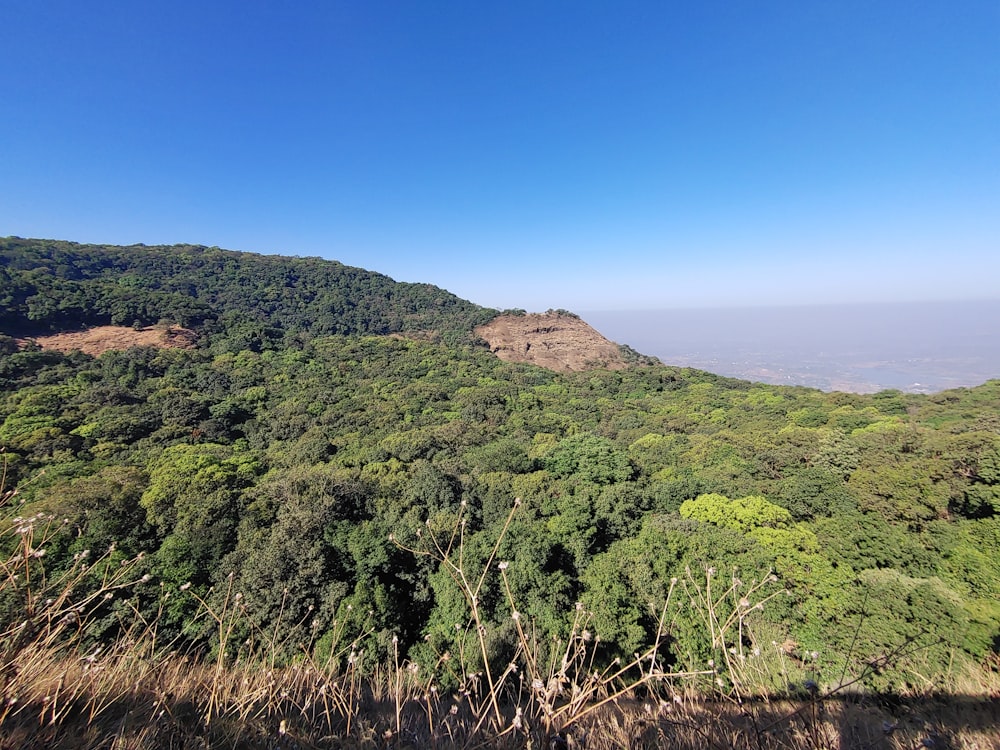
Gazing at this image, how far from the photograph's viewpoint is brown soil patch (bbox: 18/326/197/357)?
33594 millimetres

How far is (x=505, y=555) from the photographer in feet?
34.3

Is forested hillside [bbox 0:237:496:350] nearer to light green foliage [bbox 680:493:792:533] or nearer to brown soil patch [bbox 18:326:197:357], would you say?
brown soil patch [bbox 18:326:197:357]

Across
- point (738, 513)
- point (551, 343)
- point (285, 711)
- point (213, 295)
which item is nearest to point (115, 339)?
point (213, 295)

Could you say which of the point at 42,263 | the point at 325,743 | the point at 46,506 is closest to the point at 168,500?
the point at 46,506

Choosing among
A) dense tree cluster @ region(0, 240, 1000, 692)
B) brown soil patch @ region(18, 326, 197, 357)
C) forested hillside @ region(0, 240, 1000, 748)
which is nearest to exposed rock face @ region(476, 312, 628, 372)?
dense tree cluster @ region(0, 240, 1000, 692)

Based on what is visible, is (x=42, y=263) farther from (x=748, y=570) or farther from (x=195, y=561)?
(x=748, y=570)

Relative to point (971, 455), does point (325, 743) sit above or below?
above

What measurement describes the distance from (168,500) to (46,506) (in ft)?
8.68

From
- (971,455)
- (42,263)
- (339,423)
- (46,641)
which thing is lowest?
(339,423)

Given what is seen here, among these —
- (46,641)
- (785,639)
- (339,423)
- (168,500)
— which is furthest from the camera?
(339,423)

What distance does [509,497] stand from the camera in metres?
13.9

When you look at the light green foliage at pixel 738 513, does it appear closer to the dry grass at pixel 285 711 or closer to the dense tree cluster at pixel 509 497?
the dense tree cluster at pixel 509 497

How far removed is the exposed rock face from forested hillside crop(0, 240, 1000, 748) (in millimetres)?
19650

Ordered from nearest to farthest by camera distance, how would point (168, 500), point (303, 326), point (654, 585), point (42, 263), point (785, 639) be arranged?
point (785, 639) → point (654, 585) → point (168, 500) → point (42, 263) → point (303, 326)
